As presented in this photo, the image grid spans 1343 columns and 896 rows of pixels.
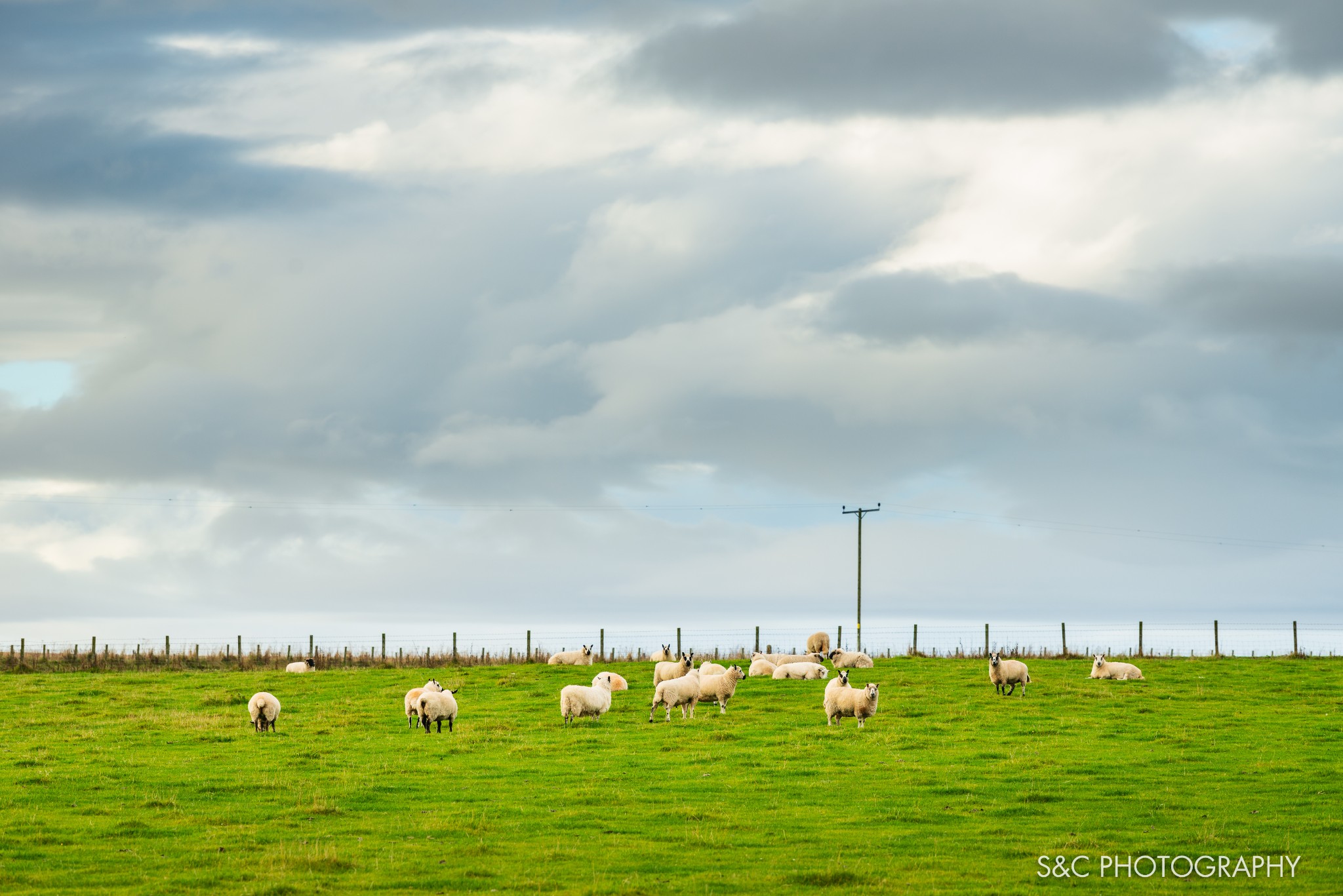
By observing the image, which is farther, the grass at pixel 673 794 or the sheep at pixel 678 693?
the sheep at pixel 678 693

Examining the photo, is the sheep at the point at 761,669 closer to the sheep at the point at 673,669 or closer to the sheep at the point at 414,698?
the sheep at the point at 673,669

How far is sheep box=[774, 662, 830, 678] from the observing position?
4697cm

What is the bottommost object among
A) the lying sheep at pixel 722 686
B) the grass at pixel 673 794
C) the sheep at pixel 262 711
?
the grass at pixel 673 794

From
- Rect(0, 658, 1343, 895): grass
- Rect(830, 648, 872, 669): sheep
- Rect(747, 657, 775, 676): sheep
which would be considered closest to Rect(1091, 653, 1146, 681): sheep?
Rect(0, 658, 1343, 895): grass

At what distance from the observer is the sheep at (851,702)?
3569 cm

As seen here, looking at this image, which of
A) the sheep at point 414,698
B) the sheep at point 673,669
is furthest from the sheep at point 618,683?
the sheep at point 414,698

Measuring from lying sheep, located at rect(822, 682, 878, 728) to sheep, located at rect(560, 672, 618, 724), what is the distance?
6.42m

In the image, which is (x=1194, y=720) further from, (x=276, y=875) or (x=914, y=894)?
(x=276, y=875)

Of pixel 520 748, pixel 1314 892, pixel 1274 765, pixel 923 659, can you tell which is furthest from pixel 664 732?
pixel 923 659

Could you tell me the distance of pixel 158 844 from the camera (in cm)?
2084

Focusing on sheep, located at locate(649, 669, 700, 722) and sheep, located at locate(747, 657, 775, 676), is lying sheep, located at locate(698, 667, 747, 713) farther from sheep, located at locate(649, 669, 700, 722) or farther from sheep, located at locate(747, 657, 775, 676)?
sheep, located at locate(747, 657, 775, 676)

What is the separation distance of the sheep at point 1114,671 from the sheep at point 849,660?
28.9ft

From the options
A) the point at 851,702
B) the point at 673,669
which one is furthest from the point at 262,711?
the point at 851,702

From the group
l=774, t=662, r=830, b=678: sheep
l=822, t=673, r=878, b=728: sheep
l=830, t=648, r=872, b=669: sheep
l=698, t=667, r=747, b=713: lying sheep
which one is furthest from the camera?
l=830, t=648, r=872, b=669: sheep
